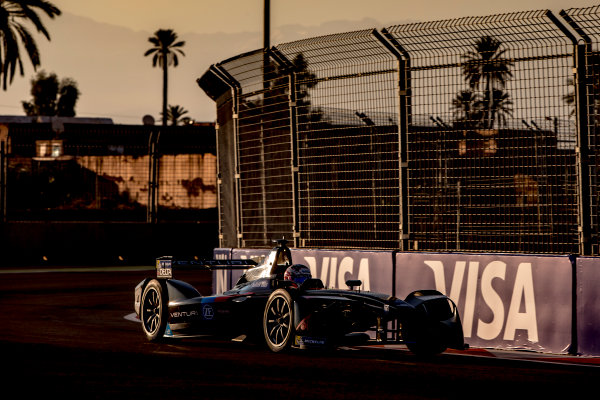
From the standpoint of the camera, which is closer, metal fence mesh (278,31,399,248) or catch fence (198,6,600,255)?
catch fence (198,6,600,255)

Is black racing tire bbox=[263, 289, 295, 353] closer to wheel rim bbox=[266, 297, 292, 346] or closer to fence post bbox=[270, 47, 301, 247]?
wheel rim bbox=[266, 297, 292, 346]

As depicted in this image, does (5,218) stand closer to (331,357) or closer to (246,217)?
(246,217)

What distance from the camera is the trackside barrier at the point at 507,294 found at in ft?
34.4

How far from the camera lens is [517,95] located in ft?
36.3

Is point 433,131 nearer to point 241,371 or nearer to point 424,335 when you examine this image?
point 424,335

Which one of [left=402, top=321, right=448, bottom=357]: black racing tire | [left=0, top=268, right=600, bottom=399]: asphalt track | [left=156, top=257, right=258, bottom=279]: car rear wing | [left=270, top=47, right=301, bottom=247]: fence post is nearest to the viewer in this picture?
[left=0, top=268, right=600, bottom=399]: asphalt track

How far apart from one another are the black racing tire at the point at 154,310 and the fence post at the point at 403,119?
9.85ft

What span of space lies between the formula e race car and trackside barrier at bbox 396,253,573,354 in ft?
3.37

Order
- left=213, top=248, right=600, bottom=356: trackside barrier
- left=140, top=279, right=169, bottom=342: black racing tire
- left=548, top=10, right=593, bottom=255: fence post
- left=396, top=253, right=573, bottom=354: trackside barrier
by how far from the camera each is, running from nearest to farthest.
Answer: left=213, top=248, right=600, bottom=356: trackside barrier < left=396, top=253, right=573, bottom=354: trackside barrier < left=548, top=10, right=593, bottom=255: fence post < left=140, top=279, right=169, bottom=342: black racing tire

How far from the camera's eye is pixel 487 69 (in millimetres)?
11438

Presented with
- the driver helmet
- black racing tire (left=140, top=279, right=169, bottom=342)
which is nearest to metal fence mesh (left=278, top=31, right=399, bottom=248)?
the driver helmet

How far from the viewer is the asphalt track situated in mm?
7836

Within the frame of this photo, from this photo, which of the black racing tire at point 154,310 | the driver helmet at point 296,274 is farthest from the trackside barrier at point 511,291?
the black racing tire at point 154,310

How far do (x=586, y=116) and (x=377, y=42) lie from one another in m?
2.78
